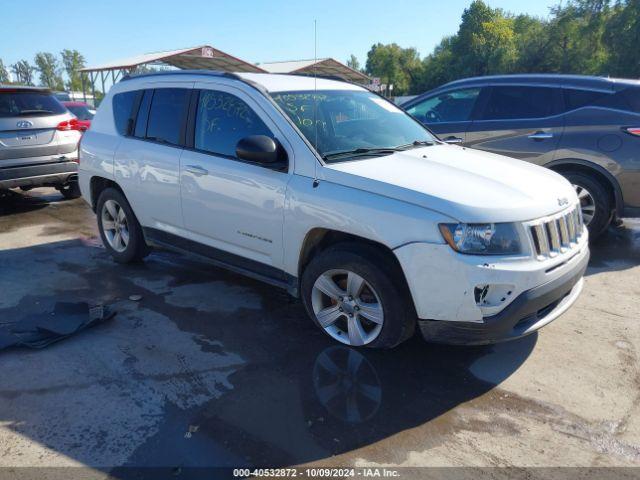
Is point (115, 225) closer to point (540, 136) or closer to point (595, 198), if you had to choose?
point (540, 136)

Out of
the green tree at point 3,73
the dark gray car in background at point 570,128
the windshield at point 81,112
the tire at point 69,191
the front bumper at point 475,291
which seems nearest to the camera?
the front bumper at point 475,291

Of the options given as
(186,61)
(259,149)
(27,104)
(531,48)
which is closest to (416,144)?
(259,149)

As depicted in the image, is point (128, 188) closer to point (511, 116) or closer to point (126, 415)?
point (126, 415)

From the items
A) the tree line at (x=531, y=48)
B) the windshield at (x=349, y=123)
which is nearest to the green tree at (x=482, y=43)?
the tree line at (x=531, y=48)

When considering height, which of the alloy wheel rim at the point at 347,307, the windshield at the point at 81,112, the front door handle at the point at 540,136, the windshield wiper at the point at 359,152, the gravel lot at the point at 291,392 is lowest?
the gravel lot at the point at 291,392

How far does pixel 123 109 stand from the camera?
511cm

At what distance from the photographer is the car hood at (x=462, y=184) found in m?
2.93

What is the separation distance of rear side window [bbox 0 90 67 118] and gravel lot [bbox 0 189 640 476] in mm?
4015

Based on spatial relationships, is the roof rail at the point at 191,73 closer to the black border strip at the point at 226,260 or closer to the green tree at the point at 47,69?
the black border strip at the point at 226,260

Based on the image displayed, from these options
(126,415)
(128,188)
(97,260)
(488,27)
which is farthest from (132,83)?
(488,27)

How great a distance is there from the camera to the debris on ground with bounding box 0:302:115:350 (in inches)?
144

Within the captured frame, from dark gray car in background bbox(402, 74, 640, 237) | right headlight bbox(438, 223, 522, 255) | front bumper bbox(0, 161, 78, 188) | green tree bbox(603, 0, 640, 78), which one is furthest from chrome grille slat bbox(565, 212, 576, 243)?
green tree bbox(603, 0, 640, 78)

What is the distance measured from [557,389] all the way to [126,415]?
2.64 meters

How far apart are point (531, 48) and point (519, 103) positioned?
49.5 meters
